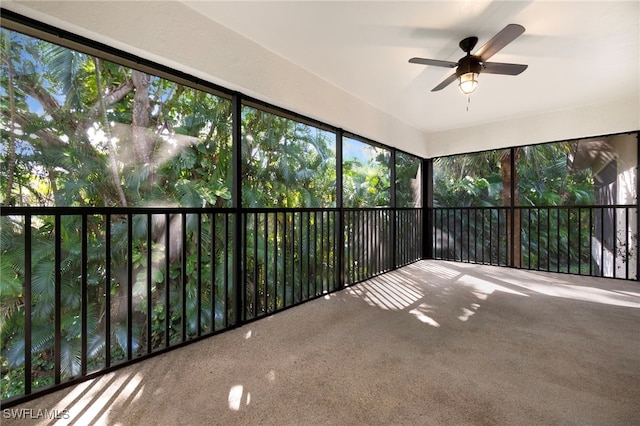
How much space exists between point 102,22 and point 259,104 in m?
1.16

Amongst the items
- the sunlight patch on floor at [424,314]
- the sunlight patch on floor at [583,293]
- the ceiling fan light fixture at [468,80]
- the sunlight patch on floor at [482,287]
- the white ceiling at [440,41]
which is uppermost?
the white ceiling at [440,41]

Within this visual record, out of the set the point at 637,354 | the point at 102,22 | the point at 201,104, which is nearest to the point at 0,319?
the point at 102,22

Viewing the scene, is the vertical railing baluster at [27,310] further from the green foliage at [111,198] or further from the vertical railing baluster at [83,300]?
the vertical railing baluster at [83,300]

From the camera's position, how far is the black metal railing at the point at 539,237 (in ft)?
13.9

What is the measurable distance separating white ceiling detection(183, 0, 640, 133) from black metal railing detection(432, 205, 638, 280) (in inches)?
74.2

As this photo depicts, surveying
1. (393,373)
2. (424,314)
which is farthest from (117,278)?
(424,314)

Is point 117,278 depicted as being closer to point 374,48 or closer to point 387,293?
point 387,293

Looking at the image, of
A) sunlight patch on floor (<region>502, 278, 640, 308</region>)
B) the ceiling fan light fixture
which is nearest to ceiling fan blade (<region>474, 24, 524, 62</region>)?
the ceiling fan light fixture

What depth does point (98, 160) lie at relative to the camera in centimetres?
246

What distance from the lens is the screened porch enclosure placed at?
1.68 m

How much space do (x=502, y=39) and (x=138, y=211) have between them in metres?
2.64
